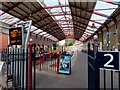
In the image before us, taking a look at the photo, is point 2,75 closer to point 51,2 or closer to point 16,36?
point 16,36

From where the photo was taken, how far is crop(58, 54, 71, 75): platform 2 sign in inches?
388

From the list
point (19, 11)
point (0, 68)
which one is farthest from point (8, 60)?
point (19, 11)

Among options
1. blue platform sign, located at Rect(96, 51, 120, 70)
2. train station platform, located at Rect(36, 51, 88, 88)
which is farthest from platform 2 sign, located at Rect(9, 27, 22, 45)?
blue platform sign, located at Rect(96, 51, 120, 70)

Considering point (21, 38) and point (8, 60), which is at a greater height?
point (21, 38)

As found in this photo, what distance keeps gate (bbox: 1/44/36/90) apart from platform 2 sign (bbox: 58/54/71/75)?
169 inches

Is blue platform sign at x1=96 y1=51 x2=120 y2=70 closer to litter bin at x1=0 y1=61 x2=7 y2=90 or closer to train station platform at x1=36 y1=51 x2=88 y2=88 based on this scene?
litter bin at x1=0 y1=61 x2=7 y2=90

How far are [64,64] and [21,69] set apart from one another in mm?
5038

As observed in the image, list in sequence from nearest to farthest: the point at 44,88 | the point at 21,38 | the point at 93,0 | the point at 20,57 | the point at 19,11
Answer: the point at 20,57 < the point at 21,38 < the point at 44,88 < the point at 93,0 < the point at 19,11

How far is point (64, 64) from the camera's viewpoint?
10102 millimetres

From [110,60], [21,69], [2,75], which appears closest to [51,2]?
[2,75]

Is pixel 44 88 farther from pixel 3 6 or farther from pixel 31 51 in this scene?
pixel 3 6

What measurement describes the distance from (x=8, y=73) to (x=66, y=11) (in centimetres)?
1868

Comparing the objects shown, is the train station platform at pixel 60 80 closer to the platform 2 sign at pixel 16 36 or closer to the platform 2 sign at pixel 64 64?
the platform 2 sign at pixel 64 64

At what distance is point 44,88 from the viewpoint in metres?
6.32
